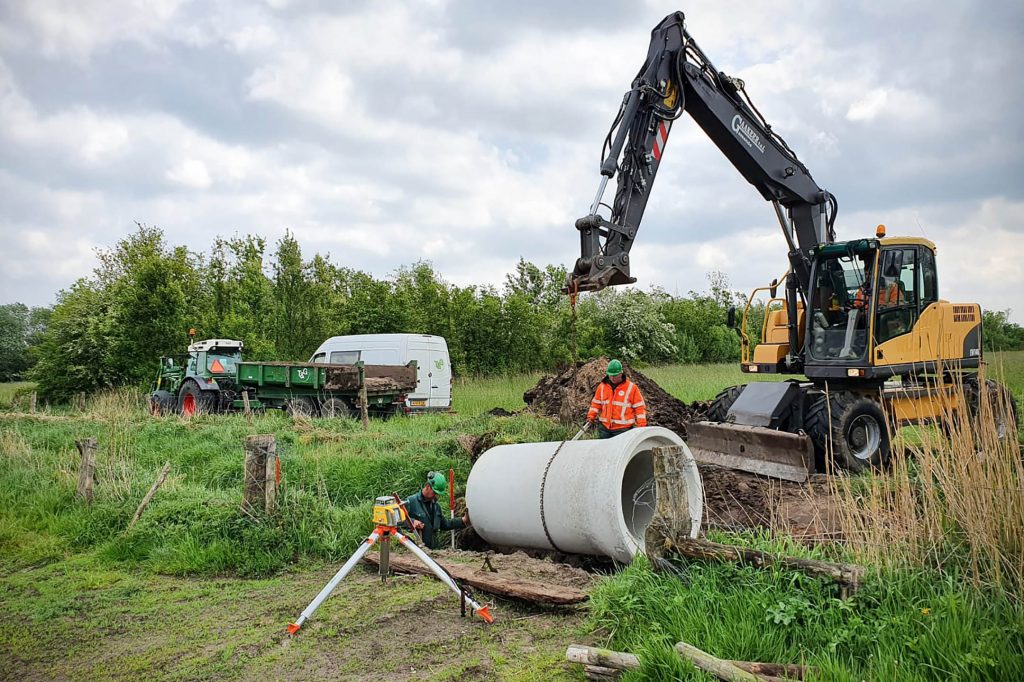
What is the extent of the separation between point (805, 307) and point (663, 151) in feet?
10.9

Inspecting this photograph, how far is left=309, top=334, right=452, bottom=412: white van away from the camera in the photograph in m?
18.4

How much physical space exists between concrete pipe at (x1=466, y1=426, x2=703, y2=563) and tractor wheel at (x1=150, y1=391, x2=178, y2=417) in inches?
565

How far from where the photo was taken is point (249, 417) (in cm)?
1477

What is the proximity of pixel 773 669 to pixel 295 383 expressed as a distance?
14377mm

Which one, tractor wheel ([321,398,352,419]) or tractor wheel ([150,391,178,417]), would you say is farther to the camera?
tractor wheel ([150,391,178,417])

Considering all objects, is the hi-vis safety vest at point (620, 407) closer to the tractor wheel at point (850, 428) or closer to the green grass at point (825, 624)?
the tractor wheel at point (850, 428)

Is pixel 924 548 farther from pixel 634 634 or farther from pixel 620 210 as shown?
pixel 620 210

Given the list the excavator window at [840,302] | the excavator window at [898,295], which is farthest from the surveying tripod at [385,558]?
the excavator window at [898,295]

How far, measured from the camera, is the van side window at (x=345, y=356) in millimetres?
19125

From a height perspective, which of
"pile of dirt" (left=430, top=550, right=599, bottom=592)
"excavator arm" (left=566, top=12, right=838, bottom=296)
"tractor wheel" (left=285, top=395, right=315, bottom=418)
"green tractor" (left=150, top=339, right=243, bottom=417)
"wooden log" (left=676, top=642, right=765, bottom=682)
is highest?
"excavator arm" (left=566, top=12, right=838, bottom=296)

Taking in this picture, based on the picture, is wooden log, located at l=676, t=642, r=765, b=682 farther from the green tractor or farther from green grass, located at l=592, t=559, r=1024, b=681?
the green tractor

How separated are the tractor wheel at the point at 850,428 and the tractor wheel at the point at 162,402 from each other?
15.9 metres

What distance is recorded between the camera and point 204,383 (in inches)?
737

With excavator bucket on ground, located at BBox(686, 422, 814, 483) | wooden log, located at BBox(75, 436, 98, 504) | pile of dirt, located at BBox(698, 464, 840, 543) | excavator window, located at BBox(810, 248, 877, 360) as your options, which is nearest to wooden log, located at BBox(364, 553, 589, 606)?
pile of dirt, located at BBox(698, 464, 840, 543)
